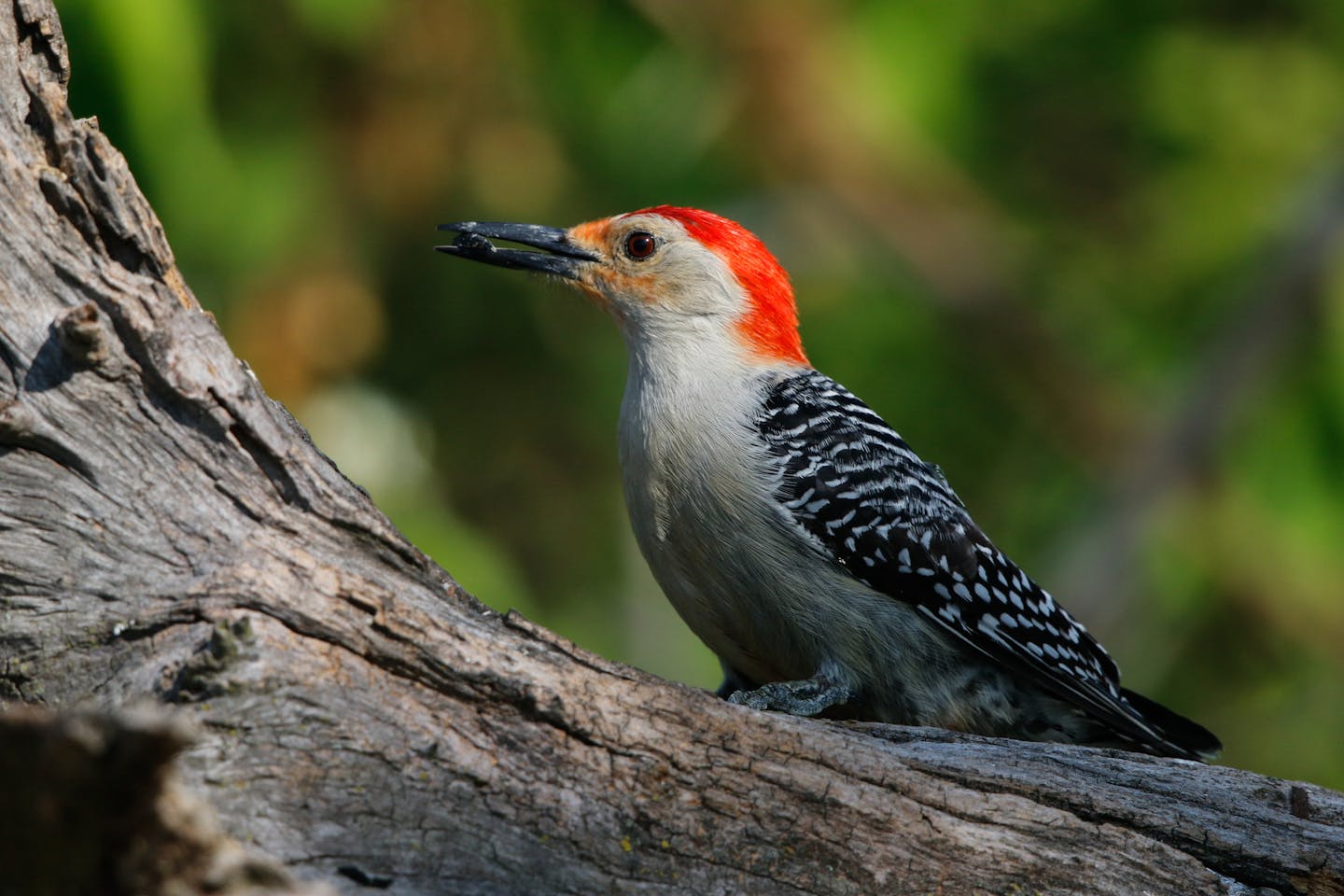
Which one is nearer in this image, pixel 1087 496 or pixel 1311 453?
pixel 1311 453

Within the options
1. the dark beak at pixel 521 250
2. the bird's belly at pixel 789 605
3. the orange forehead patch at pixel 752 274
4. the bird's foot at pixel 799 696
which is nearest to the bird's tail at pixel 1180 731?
the bird's belly at pixel 789 605

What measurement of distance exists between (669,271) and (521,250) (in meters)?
0.72

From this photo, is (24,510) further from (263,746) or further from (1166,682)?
(1166,682)

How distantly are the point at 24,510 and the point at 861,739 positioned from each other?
2.64m

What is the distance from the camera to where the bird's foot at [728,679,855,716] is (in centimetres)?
521

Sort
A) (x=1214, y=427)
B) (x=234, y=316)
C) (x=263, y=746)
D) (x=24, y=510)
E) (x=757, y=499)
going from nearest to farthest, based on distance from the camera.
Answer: (x=263, y=746) < (x=24, y=510) < (x=757, y=499) < (x=234, y=316) < (x=1214, y=427)

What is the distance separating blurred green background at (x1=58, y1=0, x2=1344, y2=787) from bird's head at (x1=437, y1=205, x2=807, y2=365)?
320 centimetres

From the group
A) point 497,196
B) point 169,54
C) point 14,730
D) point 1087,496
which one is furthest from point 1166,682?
point 14,730

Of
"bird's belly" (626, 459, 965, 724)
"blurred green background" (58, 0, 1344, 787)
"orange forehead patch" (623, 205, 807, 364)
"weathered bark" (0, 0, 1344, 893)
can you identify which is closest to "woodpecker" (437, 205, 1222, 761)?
"bird's belly" (626, 459, 965, 724)

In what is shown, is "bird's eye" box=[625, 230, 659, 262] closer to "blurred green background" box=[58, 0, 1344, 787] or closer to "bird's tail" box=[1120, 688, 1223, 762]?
"bird's tail" box=[1120, 688, 1223, 762]

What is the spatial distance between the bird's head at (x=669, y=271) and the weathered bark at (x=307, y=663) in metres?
2.42

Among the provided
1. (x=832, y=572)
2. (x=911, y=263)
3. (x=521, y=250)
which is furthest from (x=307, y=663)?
(x=911, y=263)

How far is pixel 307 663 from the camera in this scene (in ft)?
12.0

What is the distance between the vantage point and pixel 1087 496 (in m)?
12.4
